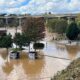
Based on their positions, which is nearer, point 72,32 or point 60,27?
point 72,32

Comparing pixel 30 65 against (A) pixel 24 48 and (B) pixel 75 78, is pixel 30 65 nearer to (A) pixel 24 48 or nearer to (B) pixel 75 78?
(A) pixel 24 48

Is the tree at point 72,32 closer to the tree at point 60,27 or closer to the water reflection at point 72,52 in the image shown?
the tree at point 60,27

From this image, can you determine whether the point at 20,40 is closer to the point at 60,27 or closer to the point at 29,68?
the point at 29,68

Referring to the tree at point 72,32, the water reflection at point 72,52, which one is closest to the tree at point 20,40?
the water reflection at point 72,52

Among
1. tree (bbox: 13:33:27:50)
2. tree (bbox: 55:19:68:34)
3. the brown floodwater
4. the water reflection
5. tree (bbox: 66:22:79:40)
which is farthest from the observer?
tree (bbox: 55:19:68:34)

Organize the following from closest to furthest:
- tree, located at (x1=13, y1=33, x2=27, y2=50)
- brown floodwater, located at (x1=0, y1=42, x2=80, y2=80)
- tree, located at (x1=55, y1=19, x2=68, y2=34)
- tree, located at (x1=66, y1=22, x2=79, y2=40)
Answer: brown floodwater, located at (x1=0, y1=42, x2=80, y2=80)
tree, located at (x1=13, y1=33, x2=27, y2=50)
tree, located at (x1=66, y1=22, x2=79, y2=40)
tree, located at (x1=55, y1=19, x2=68, y2=34)

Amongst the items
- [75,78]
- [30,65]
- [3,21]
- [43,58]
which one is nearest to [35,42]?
[43,58]

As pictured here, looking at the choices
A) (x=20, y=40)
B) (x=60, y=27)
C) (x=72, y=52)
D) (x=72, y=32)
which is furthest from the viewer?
(x=60, y=27)

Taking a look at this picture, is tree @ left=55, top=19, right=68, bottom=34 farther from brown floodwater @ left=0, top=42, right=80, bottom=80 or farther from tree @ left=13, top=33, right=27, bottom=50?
brown floodwater @ left=0, top=42, right=80, bottom=80

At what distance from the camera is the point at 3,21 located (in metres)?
62.1

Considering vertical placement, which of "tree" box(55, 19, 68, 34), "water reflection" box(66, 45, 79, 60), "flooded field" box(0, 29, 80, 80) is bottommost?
"water reflection" box(66, 45, 79, 60)

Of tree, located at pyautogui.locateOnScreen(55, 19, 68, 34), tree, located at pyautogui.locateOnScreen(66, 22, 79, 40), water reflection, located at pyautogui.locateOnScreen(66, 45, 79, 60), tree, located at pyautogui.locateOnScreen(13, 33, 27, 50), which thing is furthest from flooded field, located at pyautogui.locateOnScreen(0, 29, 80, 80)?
tree, located at pyautogui.locateOnScreen(55, 19, 68, 34)

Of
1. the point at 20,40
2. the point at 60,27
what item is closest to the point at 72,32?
the point at 60,27

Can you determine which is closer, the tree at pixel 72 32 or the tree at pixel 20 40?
the tree at pixel 20 40
